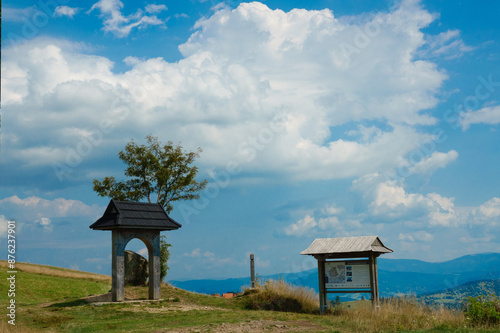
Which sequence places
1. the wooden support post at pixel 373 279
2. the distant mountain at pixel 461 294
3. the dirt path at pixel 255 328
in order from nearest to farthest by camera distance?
the dirt path at pixel 255 328
the distant mountain at pixel 461 294
the wooden support post at pixel 373 279

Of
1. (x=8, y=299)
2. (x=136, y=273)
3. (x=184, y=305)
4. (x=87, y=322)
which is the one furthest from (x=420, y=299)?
(x=8, y=299)

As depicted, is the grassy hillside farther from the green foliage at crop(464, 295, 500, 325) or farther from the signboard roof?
the signboard roof

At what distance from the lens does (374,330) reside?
42.9 feet

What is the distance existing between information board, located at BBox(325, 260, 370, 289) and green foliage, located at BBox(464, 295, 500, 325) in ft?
17.8

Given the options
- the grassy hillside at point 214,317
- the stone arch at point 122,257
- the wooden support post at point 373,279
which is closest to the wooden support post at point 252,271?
the grassy hillside at point 214,317

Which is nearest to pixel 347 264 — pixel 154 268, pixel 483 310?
pixel 483 310

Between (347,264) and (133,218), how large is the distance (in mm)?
9906

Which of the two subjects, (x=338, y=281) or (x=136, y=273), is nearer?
(x=338, y=281)

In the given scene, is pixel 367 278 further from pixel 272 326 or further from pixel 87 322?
pixel 87 322

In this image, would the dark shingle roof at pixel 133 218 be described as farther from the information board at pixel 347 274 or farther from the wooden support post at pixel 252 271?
the information board at pixel 347 274

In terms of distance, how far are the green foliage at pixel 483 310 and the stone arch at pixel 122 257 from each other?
1383cm

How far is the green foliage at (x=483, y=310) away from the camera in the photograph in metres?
13.8

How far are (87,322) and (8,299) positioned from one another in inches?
323

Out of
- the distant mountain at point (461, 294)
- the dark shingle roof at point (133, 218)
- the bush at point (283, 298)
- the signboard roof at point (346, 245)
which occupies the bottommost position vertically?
the bush at point (283, 298)
